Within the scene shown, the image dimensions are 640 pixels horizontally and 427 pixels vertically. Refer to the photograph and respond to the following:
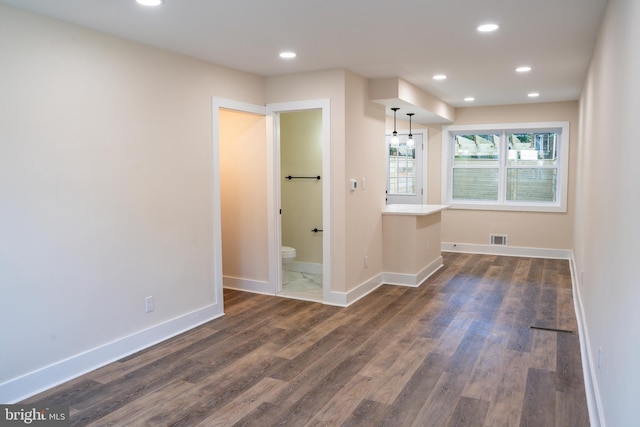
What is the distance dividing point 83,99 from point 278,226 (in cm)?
246

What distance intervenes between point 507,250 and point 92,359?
21.3ft

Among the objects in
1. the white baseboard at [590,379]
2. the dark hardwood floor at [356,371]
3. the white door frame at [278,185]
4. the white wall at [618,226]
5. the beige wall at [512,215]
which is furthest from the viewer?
the beige wall at [512,215]

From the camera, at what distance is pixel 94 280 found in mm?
3330

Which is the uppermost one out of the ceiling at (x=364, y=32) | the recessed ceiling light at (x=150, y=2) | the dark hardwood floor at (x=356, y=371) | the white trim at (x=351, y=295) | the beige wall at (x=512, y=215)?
the ceiling at (x=364, y=32)

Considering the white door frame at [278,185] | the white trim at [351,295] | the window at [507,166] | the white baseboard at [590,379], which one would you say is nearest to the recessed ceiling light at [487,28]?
the white door frame at [278,185]

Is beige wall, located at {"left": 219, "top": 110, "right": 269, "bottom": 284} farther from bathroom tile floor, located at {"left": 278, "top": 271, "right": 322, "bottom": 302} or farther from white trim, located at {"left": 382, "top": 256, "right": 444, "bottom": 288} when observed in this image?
white trim, located at {"left": 382, "top": 256, "right": 444, "bottom": 288}

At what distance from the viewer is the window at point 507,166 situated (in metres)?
7.50

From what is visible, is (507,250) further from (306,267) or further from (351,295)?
(351,295)

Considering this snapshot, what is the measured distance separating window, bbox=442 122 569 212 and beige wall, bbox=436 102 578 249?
0.31ft

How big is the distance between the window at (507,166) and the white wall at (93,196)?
510 cm

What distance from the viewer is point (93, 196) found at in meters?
3.30

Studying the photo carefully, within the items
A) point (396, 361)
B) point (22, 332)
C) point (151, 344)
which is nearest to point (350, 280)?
point (396, 361)

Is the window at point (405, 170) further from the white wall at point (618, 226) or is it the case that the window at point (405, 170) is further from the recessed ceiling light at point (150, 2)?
the recessed ceiling light at point (150, 2)

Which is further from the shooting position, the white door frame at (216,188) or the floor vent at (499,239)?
the floor vent at (499,239)
